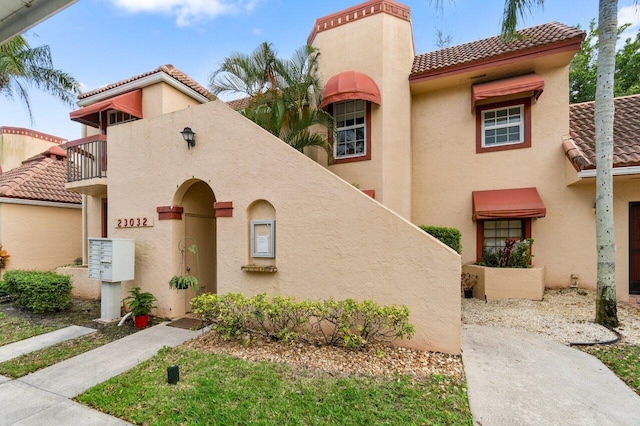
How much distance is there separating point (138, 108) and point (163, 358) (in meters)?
9.39

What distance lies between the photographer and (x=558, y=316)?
701 centimetres

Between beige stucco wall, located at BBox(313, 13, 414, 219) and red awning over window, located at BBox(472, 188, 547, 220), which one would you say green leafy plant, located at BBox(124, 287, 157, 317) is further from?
red awning over window, located at BBox(472, 188, 547, 220)

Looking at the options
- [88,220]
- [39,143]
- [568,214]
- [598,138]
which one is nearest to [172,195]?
[88,220]

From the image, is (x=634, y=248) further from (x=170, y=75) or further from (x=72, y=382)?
(x=170, y=75)

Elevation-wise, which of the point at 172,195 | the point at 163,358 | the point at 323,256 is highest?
the point at 172,195

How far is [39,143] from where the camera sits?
59.7ft

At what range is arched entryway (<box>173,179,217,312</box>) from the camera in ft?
25.6

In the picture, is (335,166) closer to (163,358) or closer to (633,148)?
(163,358)

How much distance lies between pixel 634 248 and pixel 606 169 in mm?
4201

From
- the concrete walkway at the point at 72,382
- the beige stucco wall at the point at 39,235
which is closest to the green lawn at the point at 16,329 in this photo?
the concrete walkway at the point at 72,382

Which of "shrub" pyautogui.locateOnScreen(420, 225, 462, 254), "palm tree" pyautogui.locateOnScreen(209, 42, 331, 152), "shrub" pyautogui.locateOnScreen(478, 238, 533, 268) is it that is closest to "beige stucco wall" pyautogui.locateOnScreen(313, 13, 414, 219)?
"palm tree" pyautogui.locateOnScreen(209, 42, 331, 152)

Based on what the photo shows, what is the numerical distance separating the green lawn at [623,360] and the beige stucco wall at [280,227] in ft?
7.61

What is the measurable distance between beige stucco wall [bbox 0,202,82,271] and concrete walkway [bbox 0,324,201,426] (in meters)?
9.41

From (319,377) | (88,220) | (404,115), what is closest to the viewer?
(319,377)
